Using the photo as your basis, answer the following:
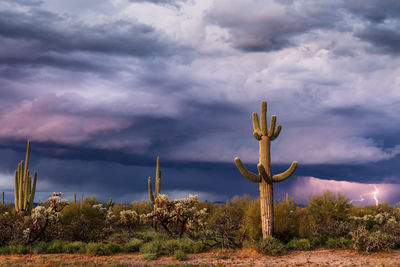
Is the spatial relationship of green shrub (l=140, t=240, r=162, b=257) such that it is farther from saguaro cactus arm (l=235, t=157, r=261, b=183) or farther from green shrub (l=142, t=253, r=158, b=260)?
saguaro cactus arm (l=235, t=157, r=261, b=183)

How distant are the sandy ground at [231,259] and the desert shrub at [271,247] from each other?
344mm

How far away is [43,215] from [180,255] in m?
8.24

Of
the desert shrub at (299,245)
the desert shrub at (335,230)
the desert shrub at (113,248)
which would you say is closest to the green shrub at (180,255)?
the desert shrub at (113,248)

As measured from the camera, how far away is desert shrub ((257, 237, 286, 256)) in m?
18.7

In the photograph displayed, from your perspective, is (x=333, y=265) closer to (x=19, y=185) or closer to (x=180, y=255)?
(x=180, y=255)

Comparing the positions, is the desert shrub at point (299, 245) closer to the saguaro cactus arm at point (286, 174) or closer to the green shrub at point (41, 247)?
the saguaro cactus arm at point (286, 174)

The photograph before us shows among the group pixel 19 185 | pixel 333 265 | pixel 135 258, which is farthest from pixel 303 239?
pixel 19 185

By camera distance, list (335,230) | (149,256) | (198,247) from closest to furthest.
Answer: (149,256)
(198,247)
(335,230)

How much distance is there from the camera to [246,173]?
20.7 metres

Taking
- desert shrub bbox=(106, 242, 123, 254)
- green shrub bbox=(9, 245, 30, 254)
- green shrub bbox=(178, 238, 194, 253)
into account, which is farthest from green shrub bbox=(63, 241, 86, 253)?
green shrub bbox=(178, 238, 194, 253)

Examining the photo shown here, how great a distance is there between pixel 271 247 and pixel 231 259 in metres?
2.37

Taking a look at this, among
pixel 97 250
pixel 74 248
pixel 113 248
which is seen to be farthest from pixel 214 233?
pixel 74 248

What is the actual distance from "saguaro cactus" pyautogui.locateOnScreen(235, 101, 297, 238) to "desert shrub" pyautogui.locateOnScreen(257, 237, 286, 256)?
1.07m

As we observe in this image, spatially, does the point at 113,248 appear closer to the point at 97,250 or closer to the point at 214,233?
the point at 97,250
